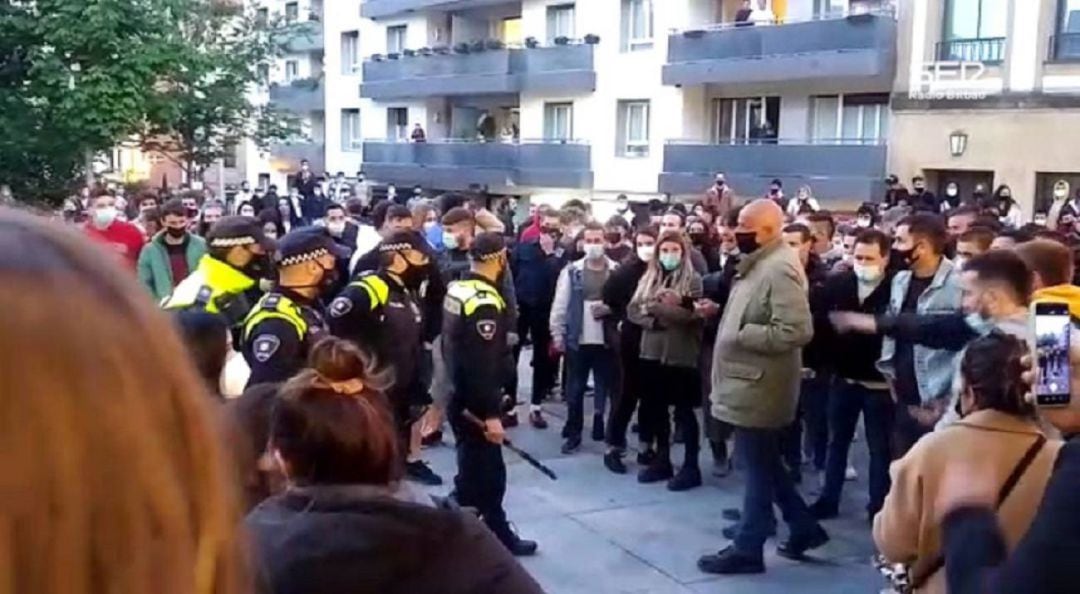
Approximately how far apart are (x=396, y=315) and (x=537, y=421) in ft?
11.5

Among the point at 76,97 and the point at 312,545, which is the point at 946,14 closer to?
the point at 76,97

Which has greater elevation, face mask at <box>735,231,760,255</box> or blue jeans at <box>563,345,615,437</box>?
face mask at <box>735,231,760,255</box>

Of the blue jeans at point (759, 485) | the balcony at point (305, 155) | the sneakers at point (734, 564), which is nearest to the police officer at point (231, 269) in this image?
the blue jeans at point (759, 485)

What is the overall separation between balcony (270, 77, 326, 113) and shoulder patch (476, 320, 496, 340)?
3785 centimetres

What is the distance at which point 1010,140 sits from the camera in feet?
66.8

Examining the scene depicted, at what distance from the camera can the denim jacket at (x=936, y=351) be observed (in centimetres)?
601

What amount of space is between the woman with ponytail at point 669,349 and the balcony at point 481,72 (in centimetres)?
2185

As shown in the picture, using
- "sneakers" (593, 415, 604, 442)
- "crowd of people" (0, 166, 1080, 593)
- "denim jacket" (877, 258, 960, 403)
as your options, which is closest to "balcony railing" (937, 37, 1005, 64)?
"crowd of people" (0, 166, 1080, 593)

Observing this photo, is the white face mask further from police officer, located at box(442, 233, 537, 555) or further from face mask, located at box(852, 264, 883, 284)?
police officer, located at box(442, 233, 537, 555)

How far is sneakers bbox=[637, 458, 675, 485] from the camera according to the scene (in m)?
8.19

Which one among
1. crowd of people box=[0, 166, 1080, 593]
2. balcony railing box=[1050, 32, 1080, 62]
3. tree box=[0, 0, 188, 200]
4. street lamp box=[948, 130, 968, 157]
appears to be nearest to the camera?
crowd of people box=[0, 166, 1080, 593]

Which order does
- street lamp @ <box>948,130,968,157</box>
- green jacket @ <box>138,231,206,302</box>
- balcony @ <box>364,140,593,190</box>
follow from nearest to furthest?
1. green jacket @ <box>138,231,206,302</box>
2. street lamp @ <box>948,130,968,157</box>
3. balcony @ <box>364,140,593,190</box>

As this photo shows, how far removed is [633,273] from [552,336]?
128cm

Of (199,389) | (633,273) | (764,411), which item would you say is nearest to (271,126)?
(633,273)
